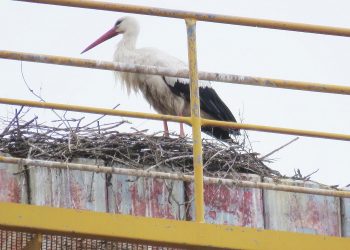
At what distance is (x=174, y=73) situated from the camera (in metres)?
6.88

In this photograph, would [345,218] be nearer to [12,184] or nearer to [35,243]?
[12,184]

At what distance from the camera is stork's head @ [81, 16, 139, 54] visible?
13281mm

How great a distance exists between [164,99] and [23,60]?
Result: 612 centimetres

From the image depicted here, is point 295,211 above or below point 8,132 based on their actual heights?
below

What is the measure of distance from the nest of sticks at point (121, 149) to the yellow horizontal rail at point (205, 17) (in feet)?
6.85

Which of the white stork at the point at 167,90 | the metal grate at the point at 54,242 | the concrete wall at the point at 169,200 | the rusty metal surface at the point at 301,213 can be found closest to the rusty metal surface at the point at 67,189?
the concrete wall at the point at 169,200

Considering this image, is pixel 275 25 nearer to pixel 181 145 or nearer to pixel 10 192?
pixel 10 192

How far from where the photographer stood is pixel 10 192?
25.6 feet

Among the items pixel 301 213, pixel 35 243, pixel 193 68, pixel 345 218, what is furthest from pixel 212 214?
pixel 35 243

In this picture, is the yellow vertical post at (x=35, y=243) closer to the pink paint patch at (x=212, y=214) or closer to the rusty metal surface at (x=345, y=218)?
the pink paint patch at (x=212, y=214)

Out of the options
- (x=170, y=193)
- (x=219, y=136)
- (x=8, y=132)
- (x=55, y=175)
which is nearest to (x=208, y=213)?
(x=170, y=193)

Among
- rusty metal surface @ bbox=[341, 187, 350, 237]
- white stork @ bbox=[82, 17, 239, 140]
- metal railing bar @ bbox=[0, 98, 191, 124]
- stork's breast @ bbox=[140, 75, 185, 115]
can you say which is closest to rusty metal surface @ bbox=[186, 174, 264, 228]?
rusty metal surface @ bbox=[341, 187, 350, 237]

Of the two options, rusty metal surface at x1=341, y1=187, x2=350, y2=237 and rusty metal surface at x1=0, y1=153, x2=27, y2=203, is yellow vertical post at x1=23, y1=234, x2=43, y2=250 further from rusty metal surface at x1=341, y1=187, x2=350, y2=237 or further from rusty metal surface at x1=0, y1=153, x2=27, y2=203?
rusty metal surface at x1=341, y1=187, x2=350, y2=237

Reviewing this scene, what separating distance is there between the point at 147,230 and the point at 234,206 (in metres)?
2.57
